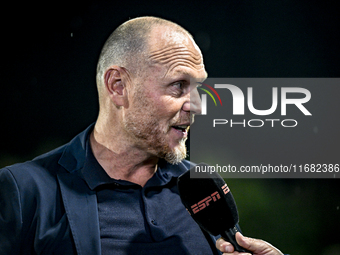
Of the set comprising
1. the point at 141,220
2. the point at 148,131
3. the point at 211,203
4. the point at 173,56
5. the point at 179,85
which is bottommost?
the point at 141,220

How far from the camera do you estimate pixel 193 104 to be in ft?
4.66

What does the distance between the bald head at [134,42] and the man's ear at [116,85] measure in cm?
3

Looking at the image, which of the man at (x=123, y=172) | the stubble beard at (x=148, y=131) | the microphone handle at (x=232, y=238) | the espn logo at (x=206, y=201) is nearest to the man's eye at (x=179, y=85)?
the man at (x=123, y=172)

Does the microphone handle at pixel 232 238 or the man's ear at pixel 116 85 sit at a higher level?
the man's ear at pixel 116 85

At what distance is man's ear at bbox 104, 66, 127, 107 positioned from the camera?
146 cm

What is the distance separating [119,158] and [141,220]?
10.5 inches

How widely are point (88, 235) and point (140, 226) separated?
214mm

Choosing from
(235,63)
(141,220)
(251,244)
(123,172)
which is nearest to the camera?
(251,244)

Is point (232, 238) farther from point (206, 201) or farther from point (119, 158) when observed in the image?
point (119, 158)

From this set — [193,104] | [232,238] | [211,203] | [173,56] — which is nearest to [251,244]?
→ [232,238]

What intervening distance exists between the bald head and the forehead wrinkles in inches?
1.6

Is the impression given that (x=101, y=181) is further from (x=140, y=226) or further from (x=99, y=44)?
(x=99, y=44)

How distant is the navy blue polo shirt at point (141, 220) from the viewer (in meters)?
1.31

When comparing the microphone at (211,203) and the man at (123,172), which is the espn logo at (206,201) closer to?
the microphone at (211,203)
